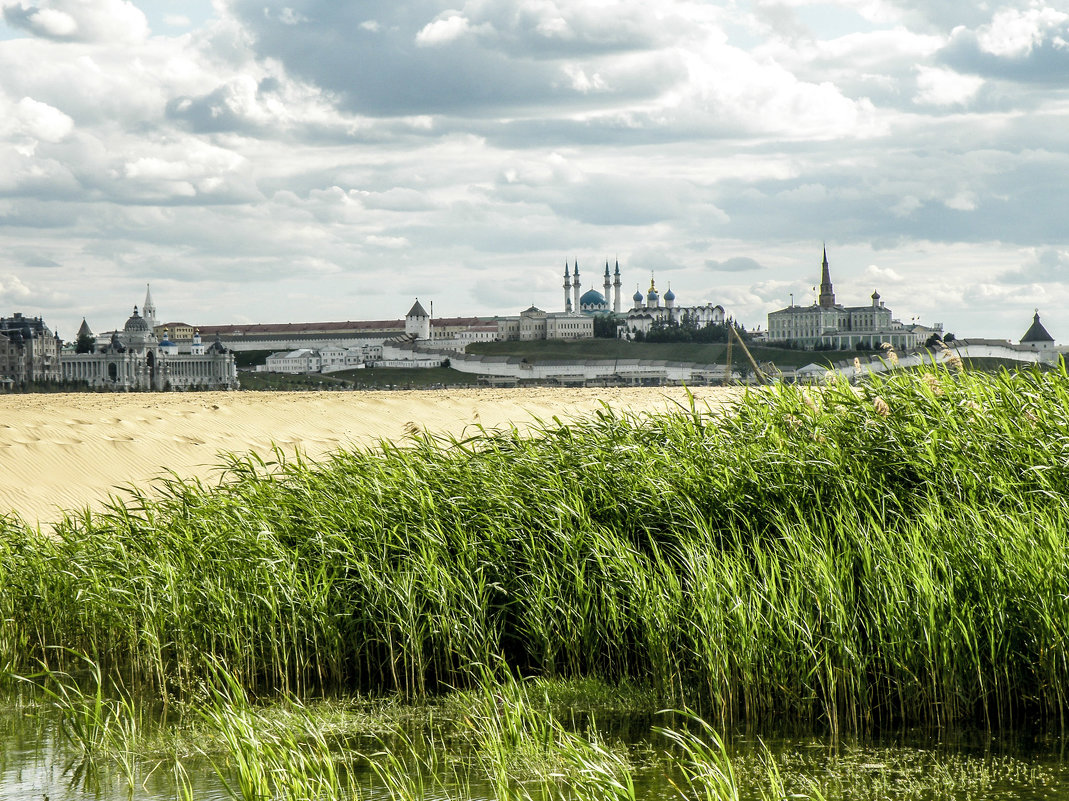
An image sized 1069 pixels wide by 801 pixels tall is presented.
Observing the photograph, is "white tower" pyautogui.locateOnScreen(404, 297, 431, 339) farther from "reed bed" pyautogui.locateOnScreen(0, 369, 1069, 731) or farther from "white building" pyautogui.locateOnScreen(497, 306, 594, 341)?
"reed bed" pyautogui.locateOnScreen(0, 369, 1069, 731)

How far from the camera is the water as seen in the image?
5.00 m

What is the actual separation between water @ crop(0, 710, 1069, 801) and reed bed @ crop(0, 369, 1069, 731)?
28 cm

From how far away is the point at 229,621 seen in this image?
7000mm

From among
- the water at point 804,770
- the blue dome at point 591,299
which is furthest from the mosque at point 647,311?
the water at point 804,770

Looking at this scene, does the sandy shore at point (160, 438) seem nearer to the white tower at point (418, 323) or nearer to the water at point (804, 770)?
the water at point (804, 770)

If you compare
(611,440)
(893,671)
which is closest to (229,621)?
(611,440)

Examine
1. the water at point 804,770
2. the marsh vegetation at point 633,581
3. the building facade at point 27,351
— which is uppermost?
the building facade at point 27,351

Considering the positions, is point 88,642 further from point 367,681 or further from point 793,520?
point 793,520

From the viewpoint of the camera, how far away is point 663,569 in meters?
6.68

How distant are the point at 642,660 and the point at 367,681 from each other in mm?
1832

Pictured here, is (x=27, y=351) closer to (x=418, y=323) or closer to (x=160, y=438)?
(x=418, y=323)

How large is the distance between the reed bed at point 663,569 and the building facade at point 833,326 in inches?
5663

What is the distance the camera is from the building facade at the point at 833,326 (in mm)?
150625

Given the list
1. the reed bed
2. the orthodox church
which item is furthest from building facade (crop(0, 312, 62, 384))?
the reed bed
